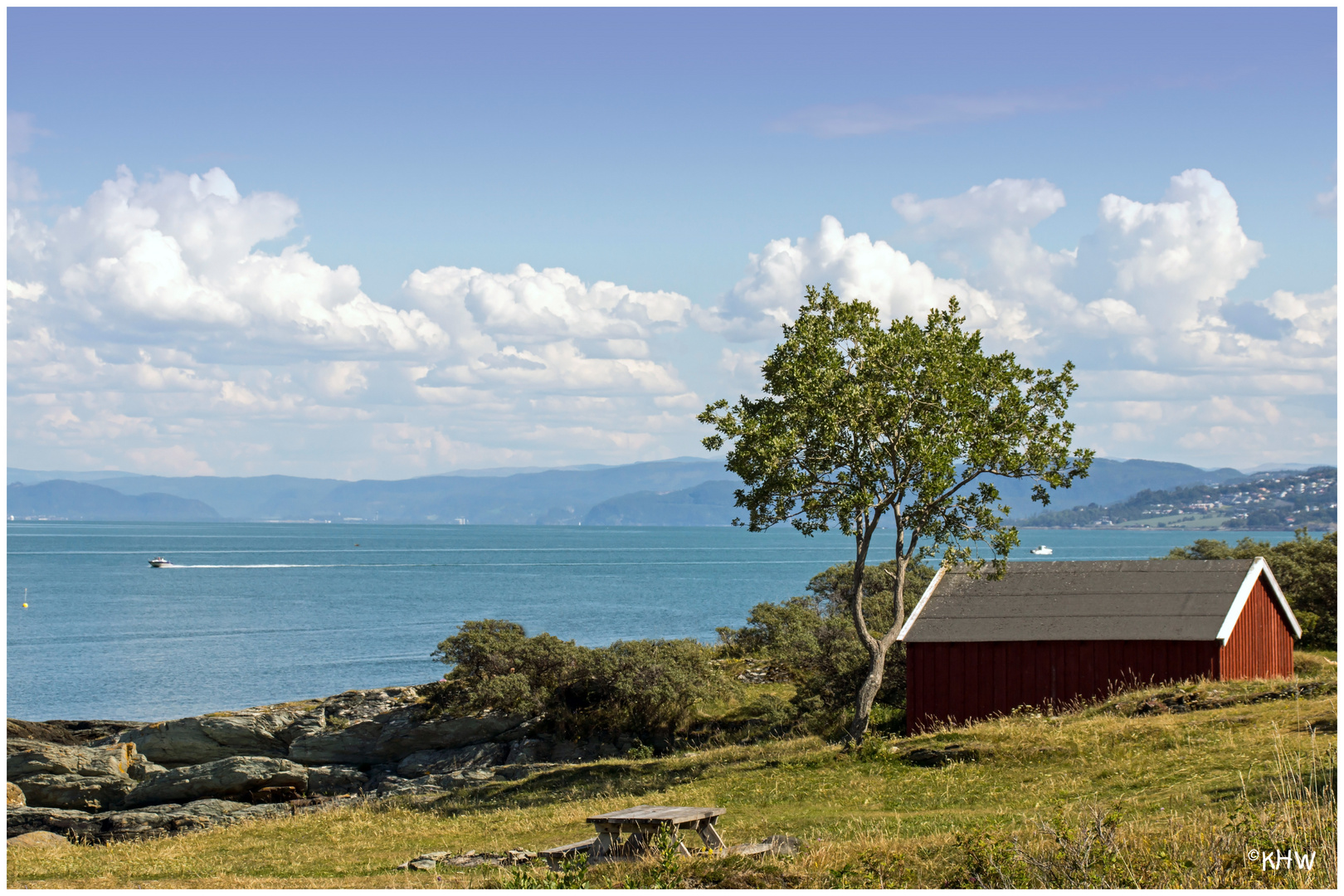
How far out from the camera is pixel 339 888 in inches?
562

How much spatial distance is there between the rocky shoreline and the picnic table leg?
53.0 feet

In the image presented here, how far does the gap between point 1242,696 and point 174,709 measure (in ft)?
174

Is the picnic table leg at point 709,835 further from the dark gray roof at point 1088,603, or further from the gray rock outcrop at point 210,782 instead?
the gray rock outcrop at point 210,782

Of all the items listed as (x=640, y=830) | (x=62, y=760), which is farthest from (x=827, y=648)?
(x=640, y=830)

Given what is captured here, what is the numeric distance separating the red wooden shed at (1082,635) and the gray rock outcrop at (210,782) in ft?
60.5

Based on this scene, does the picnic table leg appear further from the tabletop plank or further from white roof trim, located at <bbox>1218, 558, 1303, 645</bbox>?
white roof trim, located at <bbox>1218, 558, 1303, 645</bbox>

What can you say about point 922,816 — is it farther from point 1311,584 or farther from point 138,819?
point 1311,584

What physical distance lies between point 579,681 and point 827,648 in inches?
351

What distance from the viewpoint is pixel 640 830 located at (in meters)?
13.5

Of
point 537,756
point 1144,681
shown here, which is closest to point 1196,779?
point 1144,681

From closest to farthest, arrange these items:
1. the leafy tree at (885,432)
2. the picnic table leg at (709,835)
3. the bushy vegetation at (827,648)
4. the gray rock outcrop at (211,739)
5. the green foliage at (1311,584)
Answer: the picnic table leg at (709,835)
the leafy tree at (885,432)
the bushy vegetation at (827,648)
the gray rock outcrop at (211,739)
the green foliage at (1311,584)

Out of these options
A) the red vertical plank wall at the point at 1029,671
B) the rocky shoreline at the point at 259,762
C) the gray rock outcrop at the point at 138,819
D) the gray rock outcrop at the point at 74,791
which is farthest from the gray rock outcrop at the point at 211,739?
the red vertical plank wall at the point at 1029,671

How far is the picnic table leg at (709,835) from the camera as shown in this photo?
44.1ft

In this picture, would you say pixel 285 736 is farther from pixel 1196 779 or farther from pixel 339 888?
pixel 1196 779
